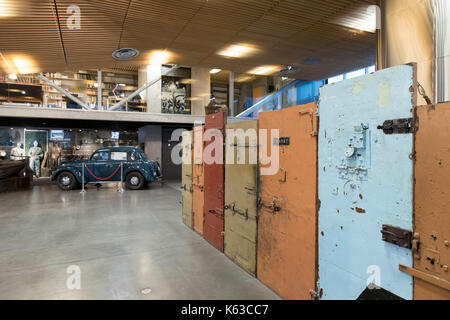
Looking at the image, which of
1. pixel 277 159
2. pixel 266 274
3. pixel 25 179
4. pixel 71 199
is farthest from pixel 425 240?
pixel 25 179

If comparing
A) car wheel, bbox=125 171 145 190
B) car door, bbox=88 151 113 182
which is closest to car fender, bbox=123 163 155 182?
car wheel, bbox=125 171 145 190

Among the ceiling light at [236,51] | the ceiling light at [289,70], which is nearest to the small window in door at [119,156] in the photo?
the ceiling light at [236,51]

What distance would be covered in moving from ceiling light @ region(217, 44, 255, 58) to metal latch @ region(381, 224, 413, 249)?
7.43m

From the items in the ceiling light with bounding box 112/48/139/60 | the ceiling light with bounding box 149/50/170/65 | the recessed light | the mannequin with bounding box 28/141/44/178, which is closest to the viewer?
the ceiling light with bounding box 112/48/139/60

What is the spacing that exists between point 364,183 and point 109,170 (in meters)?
11.1

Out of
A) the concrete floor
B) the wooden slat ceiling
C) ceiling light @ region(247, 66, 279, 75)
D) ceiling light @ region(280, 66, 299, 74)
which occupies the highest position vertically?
ceiling light @ region(247, 66, 279, 75)

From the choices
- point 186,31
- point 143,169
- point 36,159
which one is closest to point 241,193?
point 186,31

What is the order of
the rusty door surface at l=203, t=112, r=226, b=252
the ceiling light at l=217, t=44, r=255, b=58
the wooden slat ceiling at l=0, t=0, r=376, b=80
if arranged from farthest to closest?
the ceiling light at l=217, t=44, r=255, b=58 < the wooden slat ceiling at l=0, t=0, r=376, b=80 < the rusty door surface at l=203, t=112, r=226, b=252

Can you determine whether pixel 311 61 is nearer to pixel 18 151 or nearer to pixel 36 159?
pixel 36 159

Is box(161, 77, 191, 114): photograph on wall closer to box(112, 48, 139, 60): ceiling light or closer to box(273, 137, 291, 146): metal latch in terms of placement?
box(112, 48, 139, 60): ceiling light

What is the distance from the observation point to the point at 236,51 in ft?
28.9

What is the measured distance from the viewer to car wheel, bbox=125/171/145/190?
38.8 ft

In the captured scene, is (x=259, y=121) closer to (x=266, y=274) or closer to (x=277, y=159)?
(x=277, y=159)

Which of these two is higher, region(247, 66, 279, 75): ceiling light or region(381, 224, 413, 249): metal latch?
region(247, 66, 279, 75): ceiling light
